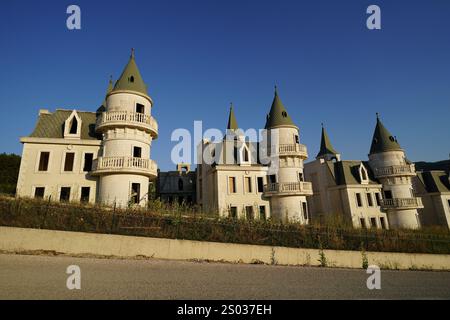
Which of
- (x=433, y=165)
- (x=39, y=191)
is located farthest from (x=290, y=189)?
(x=433, y=165)

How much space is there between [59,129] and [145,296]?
22897mm

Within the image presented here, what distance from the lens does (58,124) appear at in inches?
947

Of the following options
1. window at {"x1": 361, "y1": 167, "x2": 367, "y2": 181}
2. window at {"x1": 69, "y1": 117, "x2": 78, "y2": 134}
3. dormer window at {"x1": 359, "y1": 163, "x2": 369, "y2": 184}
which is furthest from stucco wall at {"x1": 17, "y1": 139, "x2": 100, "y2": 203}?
window at {"x1": 361, "y1": 167, "x2": 367, "y2": 181}

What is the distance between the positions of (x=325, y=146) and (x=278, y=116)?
2473 cm

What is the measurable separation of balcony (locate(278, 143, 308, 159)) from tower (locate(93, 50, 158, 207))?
13744 mm

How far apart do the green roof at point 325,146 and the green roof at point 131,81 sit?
1481 inches

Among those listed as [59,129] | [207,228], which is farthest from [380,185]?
[59,129]

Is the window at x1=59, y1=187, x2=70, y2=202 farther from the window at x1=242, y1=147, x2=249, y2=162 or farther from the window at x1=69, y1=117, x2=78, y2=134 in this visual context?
the window at x1=242, y1=147, x2=249, y2=162

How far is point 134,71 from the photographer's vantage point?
24.7 metres

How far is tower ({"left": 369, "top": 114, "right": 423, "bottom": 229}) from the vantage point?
3166 cm

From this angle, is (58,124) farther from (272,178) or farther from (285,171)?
(285,171)

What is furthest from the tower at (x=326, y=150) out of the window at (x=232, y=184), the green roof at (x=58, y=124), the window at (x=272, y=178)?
the green roof at (x=58, y=124)

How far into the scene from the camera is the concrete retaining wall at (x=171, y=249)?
11.6m
